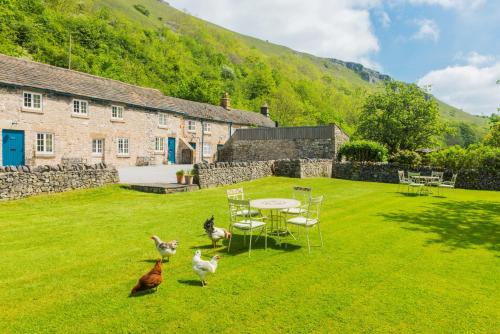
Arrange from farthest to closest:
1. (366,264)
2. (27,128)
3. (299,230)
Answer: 1. (27,128)
2. (299,230)
3. (366,264)

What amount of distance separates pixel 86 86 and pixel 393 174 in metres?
26.2

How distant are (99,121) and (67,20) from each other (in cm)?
5177

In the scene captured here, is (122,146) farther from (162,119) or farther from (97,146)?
(162,119)

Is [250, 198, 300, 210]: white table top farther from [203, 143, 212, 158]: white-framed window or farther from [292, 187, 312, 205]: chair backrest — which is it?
[203, 143, 212, 158]: white-framed window

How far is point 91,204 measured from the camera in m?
13.2

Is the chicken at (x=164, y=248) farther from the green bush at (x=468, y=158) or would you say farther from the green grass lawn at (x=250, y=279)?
the green bush at (x=468, y=158)

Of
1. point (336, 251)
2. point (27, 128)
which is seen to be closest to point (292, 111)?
point (27, 128)

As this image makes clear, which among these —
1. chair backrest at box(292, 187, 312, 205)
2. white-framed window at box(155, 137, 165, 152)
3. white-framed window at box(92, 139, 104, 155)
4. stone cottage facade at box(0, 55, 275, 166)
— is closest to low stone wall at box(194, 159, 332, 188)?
chair backrest at box(292, 187, 312, 205)

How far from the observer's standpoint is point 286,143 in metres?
32.8

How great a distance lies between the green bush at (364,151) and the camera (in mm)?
28484

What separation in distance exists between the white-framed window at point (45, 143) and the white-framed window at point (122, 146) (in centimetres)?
567

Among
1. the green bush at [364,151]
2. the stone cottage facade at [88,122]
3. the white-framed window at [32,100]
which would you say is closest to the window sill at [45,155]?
the stone cottage facade at [88,122]

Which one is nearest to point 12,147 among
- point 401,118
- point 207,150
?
point 207,150

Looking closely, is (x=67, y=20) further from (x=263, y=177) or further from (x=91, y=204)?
(x=91, y=204)
